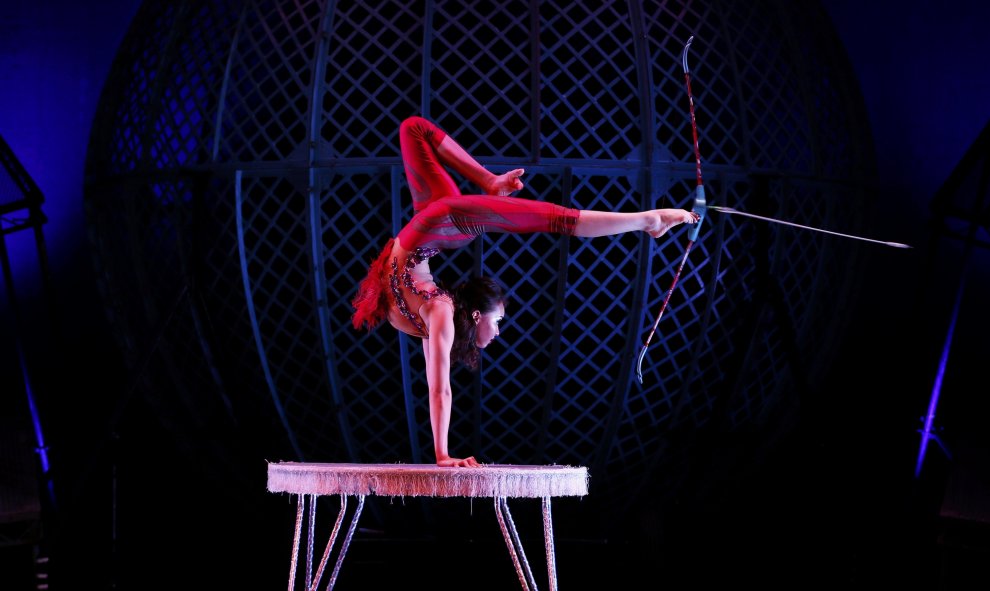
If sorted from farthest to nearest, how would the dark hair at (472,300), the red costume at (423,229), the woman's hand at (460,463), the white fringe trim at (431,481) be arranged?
the dark hair at (472,300) → the red costume at (423,229) → the woman's hand at (460,463) → the white fringe trim at (431,481)

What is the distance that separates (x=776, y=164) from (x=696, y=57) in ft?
1.55

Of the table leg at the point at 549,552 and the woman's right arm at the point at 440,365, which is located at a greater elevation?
the woman's right arm at the point at 440,365

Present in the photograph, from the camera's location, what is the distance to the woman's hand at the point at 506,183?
286 cm

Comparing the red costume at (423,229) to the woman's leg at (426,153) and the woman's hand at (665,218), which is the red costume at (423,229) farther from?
the woman's hand at (665,218)

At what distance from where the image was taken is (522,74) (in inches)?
136

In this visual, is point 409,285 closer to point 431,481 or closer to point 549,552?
point 431,481

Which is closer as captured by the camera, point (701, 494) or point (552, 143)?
point (552, 143)

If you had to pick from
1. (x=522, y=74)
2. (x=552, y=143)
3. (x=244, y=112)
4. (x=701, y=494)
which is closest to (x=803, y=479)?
(x=701, y=494)

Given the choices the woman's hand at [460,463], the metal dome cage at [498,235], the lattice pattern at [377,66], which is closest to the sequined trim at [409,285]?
the woman's hand at [460,463]

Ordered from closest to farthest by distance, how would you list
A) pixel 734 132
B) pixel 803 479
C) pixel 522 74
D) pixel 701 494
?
pixel 522 74 < pixel 734 132 < pixel 701 494 < pixel 803 479

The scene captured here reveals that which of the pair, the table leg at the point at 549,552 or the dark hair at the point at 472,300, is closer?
the table leg at the point at 549,552

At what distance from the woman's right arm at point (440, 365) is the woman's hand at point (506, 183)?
341mm

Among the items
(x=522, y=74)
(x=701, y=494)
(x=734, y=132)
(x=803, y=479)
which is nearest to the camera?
(x=522, y=74)

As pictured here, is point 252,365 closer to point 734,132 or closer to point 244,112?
point 244,112
